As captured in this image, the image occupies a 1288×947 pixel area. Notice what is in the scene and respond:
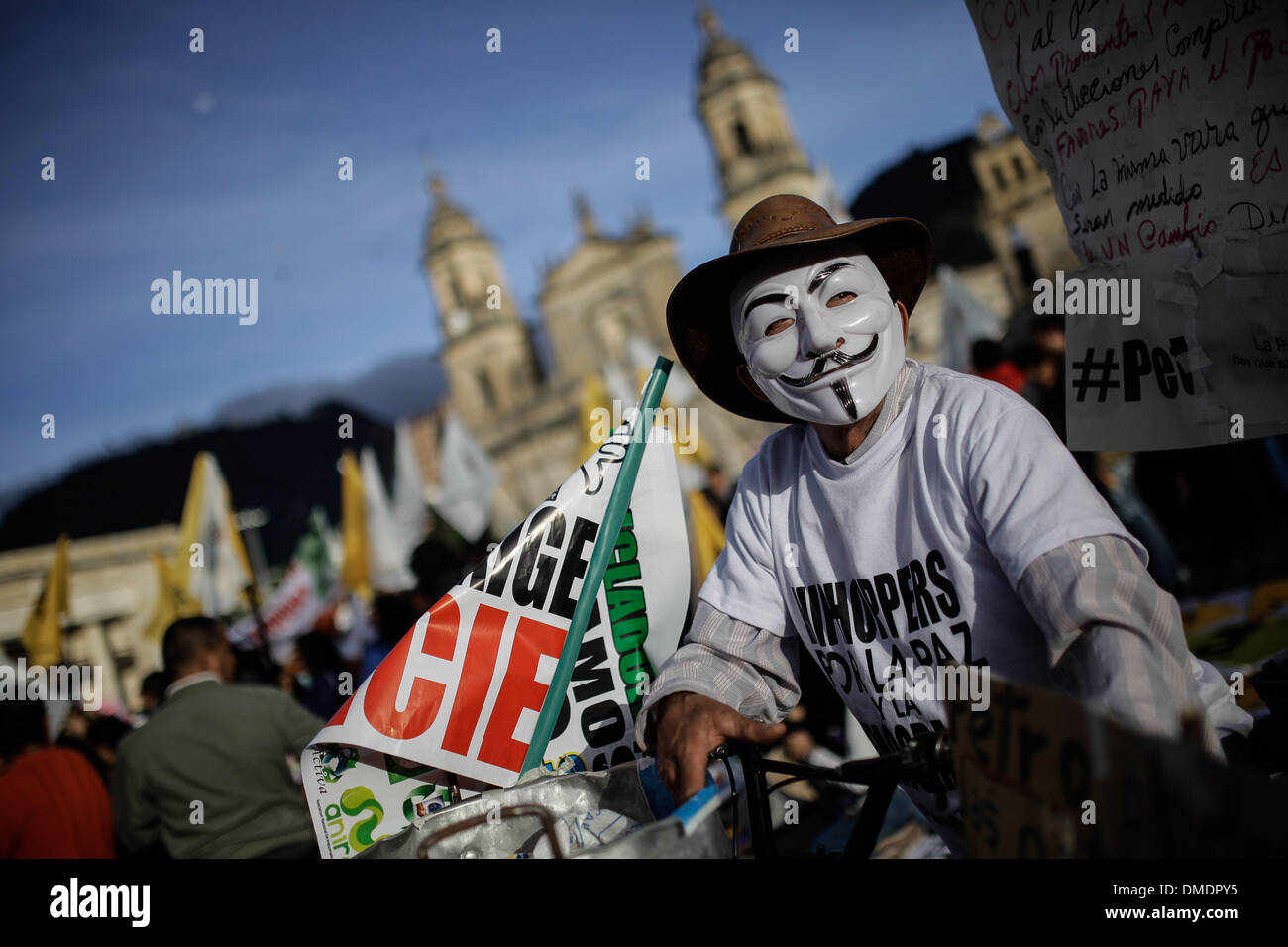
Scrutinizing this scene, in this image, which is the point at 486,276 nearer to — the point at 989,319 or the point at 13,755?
the point at 989,319

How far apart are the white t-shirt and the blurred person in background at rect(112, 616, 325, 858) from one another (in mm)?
2269

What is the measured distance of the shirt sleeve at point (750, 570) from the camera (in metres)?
2.14

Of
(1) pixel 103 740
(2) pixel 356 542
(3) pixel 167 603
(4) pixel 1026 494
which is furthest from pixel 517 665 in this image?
(2) pixel 356 542

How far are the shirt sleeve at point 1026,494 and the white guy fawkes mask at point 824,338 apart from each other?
28 centimetres

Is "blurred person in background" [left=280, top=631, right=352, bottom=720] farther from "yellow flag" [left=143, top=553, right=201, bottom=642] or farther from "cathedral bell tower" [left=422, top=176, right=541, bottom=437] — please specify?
"cathedral bell tower" [left=422, top=176, right=541, bottom=437]

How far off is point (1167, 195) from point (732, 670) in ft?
5.48

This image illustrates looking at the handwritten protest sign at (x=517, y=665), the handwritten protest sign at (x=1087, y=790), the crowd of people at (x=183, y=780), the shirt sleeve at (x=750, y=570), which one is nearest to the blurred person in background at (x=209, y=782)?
the crowd of people at (x=183, y=780)

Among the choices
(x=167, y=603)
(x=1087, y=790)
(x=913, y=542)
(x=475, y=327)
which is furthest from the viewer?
(x=475, y=327)

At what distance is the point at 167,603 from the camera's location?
374 inches

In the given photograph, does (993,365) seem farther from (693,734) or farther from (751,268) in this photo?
(693,734)

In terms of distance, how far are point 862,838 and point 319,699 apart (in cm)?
511

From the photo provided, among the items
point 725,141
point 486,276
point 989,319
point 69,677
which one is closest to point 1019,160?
point 725,141

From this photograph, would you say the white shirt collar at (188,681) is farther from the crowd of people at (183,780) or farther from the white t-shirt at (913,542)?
the white t-shirt at (913,542)

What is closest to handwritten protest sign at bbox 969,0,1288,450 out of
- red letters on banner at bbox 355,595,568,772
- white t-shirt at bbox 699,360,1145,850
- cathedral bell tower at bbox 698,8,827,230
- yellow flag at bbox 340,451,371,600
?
white t-shirt at bbox 699,360,1145,850
